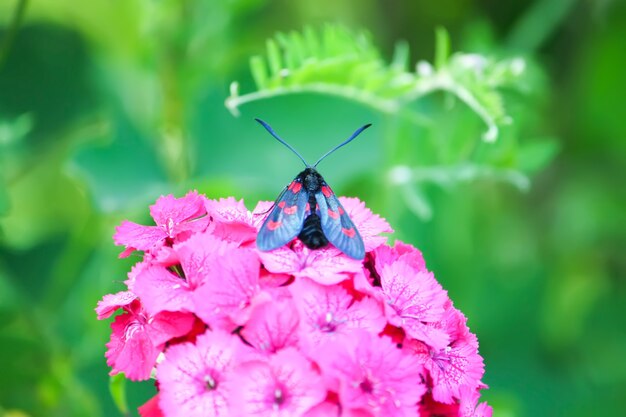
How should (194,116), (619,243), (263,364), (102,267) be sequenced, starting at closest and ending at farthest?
1. (263,364)
2. (102,267)
3. (194,116)
4. (619,243)

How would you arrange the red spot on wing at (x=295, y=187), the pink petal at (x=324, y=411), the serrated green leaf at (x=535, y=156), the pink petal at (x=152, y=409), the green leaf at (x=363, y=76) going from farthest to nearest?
the serrated green leaf at (x=535, y=156), the green leaf at (x=363, y=76), the red spot on wing at (x=295, y=187), the pink petal at (x=152, y=409), the pink petal at (x=324, y=411)

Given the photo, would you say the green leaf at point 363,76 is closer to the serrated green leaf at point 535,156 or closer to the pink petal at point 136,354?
the serrated green leaf at point 535,156

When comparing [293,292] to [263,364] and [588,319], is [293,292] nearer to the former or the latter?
[263,364]

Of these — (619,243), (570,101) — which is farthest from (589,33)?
(619,243)

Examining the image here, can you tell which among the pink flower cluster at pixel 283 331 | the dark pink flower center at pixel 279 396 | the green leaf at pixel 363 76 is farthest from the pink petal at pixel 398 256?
the green leaf at pixel 363 76

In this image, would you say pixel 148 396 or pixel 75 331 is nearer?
pixel 148 396

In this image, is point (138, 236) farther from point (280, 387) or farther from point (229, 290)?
point (280, 387)

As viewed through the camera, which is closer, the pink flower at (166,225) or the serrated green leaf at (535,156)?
the pink flower at (166,225)
